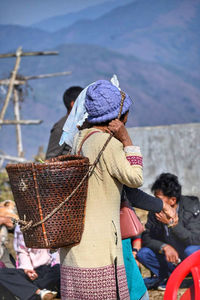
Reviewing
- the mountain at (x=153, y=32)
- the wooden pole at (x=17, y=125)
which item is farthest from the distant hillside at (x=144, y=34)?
the wooden pole at (x=17, y=125)

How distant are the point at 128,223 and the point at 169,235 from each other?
2080 millimetres

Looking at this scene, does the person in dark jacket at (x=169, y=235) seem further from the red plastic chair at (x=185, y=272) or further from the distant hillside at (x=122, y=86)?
the distant hillside at (x=122, y=86)

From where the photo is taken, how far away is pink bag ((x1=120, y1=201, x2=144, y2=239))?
10.9ft

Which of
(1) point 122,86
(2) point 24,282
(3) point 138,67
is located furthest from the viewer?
(3) point 138,67

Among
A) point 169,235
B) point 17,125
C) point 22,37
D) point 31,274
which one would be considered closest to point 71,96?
point 169,235

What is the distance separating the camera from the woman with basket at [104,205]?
10.2 feet

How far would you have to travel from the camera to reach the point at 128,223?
11.0 feet

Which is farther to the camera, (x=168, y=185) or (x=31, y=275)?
(x=31, y=275)

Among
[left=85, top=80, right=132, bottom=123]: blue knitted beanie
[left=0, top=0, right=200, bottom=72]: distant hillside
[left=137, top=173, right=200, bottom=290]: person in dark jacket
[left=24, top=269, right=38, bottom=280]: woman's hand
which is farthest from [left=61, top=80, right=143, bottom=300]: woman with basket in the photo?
[left=0, top=0, right=200, bottom=72]: distant hillside

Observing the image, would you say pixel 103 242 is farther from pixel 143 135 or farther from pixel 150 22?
pixel 150 22

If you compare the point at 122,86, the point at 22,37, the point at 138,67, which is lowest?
the point at 122,86

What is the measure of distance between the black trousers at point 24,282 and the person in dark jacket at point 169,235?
83 cm

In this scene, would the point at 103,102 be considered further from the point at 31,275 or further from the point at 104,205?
the point at 31,275

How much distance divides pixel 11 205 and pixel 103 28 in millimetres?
181444
